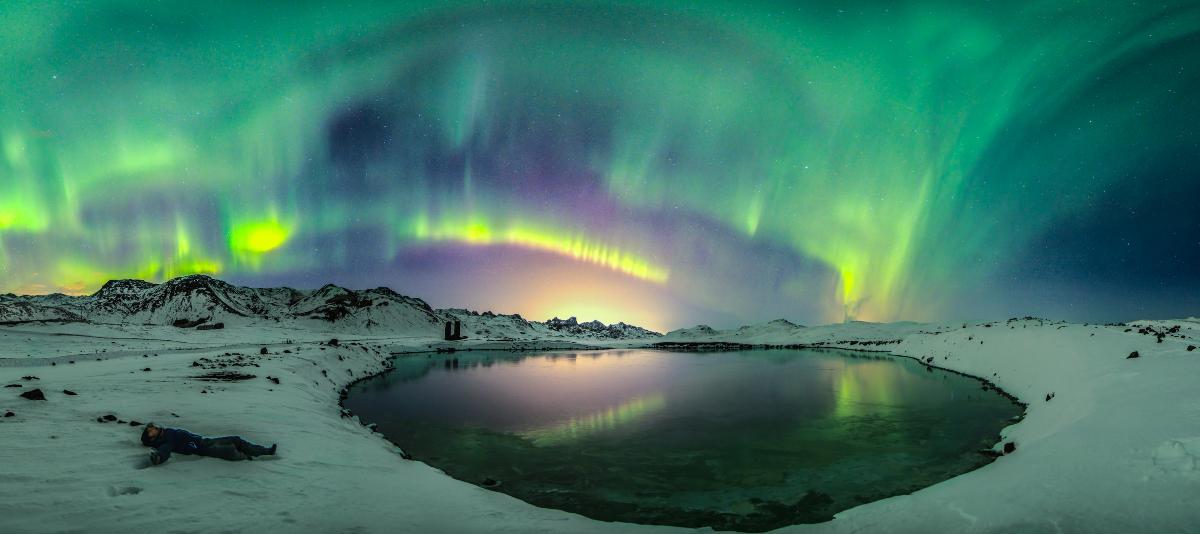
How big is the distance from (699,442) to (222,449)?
51.9 ft

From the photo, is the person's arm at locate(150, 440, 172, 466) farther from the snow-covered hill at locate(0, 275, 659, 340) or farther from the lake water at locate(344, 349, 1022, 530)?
the snow-covered hill at locate(0, 275, 659, 340)

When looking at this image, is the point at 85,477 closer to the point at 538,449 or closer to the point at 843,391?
the point at 538,449

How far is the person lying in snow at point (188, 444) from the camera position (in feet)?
32.9

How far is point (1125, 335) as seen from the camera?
28.7 meters

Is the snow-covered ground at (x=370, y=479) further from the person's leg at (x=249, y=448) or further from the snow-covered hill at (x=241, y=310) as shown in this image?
the snow-covered hill at (x=241, y=310)

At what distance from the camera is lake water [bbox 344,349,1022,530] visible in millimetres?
13016

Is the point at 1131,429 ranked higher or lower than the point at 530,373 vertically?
higher

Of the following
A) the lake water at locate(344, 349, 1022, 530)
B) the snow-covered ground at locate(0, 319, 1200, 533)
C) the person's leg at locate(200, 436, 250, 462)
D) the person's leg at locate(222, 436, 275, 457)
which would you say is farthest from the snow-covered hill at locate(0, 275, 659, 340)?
the person's leg at locate(200, 436, 250, 462)

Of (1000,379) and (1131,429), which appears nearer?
(1131,429)

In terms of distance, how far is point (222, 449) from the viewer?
10.3 meters

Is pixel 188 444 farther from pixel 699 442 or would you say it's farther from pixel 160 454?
pixel 699 442

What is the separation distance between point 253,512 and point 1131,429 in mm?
19029

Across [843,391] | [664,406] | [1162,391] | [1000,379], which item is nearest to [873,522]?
[1162,391]

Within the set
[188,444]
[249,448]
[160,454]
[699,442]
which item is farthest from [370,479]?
[699,442]
